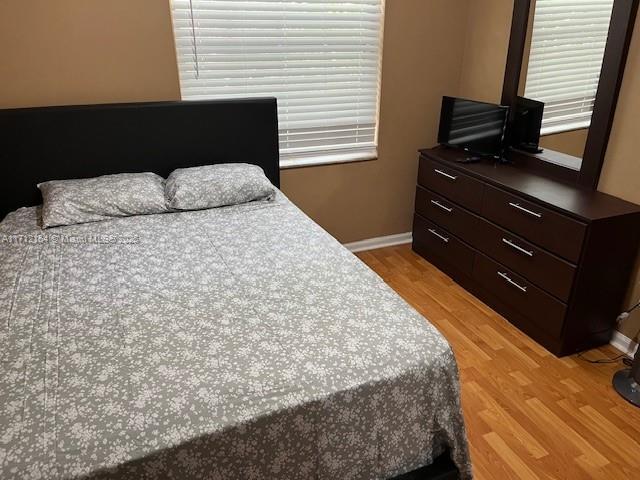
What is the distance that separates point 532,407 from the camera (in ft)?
6.96

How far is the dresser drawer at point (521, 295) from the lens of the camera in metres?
2.38

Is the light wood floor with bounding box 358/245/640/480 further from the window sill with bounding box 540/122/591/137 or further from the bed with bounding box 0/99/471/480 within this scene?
the window sill with bounding box 540/122/591/137

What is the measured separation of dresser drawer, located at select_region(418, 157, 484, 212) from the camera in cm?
280

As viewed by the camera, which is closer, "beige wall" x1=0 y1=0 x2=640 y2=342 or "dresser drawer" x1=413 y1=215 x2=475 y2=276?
"beige wall" x1=0 y1=0 x2=640 y2=342

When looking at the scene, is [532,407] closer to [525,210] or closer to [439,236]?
[525,210]

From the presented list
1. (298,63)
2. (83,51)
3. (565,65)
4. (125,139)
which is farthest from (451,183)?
(83,51)

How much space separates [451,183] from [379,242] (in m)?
0.84

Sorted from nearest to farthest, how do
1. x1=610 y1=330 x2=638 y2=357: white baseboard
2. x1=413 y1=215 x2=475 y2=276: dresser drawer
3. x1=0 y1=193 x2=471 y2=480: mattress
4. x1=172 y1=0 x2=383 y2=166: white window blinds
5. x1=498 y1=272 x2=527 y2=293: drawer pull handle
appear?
x1=0 y1=193 x2=471 y2=480: mattress, x1=610 y1=330 x2=638 y2=357: white baseboard, x1=498 y1=272 x2=527 y2=293: drawer pull handle, x1=172 y1=0 x2=383 y2=166: white window blinds, x1=413 y1=215 x2=475 y2=276: dresser drawer

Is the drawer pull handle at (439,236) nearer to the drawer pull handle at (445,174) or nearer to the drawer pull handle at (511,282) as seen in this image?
the drawer pull handle at (445,174)

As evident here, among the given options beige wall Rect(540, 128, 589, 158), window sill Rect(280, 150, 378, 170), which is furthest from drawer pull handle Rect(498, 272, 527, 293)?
window sill Rect(280, 150, 378, 170)

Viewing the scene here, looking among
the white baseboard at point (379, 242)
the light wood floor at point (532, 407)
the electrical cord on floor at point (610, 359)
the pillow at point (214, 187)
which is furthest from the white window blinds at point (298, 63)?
the electrical cord on floor at point (610, 359)

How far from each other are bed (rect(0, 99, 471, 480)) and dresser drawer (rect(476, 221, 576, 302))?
3.37 ft

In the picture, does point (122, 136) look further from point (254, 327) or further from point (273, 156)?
point (254, 327)

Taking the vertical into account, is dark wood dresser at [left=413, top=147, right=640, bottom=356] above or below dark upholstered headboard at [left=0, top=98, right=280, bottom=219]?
below
